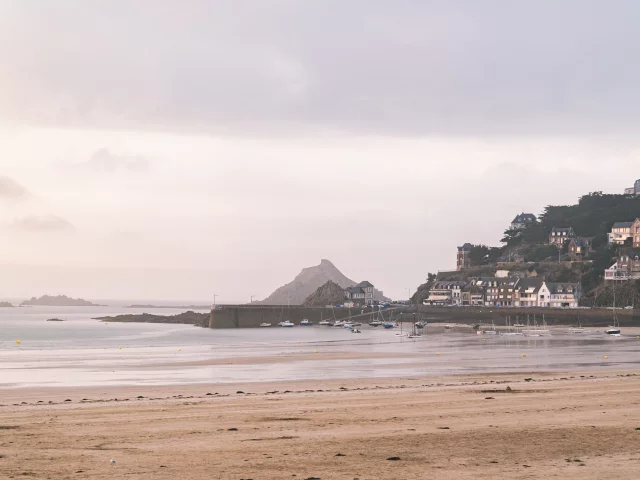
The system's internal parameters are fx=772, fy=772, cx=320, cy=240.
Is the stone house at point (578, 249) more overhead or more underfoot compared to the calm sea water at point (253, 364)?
more overhead

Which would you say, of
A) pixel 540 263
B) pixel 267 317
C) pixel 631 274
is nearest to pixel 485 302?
pixel 540 263

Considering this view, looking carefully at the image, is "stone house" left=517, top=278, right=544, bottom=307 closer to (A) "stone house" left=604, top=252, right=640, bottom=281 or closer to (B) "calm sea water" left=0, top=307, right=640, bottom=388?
(A) "stone house" left=604, top=252, right=640, bottom=281

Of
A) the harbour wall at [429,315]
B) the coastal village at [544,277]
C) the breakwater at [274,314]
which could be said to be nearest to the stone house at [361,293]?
the coastal village at [544,277]

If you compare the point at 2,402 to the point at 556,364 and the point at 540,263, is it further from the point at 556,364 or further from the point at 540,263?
the point at 540,263

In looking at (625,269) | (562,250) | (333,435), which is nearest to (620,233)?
(562,250)

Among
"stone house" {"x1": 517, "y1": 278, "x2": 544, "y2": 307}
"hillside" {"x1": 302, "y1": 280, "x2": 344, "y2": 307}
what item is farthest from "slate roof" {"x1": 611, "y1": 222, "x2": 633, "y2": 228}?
"hillside" {"x1": 302, "y1": 280, "x2": 344, "y2": 307}

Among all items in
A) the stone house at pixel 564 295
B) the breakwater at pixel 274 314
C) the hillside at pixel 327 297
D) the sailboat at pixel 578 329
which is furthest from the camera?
the hillside at pixel 327 297

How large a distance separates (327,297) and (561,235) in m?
56.4

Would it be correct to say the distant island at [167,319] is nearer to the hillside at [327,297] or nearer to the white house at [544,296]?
the hillside at [327,297]

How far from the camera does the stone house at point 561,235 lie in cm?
17488

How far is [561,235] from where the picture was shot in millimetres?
176875

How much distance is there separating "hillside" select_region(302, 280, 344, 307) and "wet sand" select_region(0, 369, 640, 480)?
15504cm

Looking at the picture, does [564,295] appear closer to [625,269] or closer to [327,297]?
[625,269]

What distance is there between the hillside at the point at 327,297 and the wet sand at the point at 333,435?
15504 centimetres
